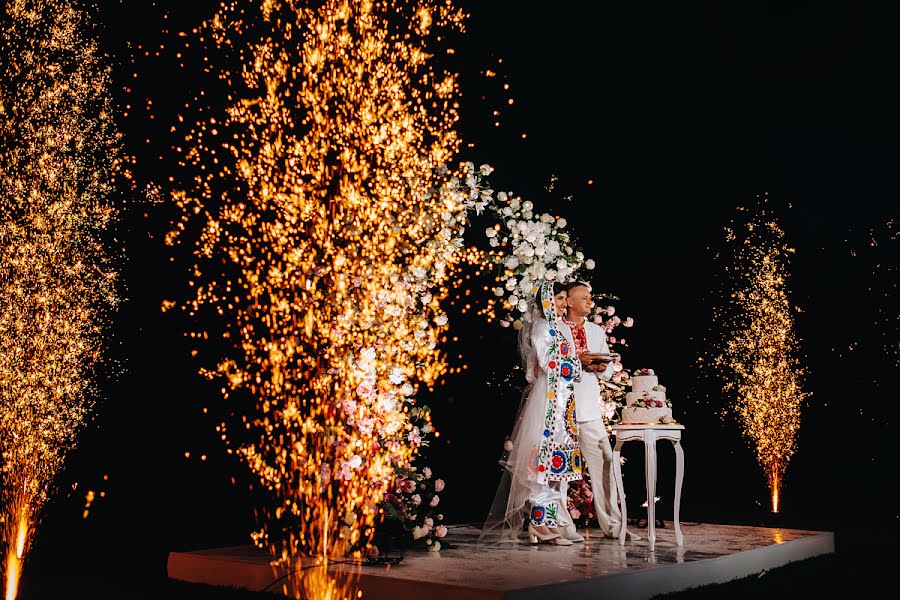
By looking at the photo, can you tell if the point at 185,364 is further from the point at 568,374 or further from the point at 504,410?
the point at 568,374

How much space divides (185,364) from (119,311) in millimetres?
1111

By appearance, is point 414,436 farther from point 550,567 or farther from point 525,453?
point 550,567

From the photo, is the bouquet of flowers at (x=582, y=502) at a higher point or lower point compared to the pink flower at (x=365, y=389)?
lower

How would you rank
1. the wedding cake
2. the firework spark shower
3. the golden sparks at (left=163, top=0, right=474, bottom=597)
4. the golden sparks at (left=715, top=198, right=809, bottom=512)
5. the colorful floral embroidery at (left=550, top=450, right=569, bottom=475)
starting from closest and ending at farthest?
1. the golden sparks at (left=163, top=0, right=474, bottom=597)
2. the wedding cake
3. the colorful floral embroidery at (left=550, top=450, right=569, bottom=475)
4. the firework spark shower
5. the golden sparks at (left=715, top=198, right=809, bottom=512)

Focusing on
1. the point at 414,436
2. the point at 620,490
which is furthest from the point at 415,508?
the point at 620,490

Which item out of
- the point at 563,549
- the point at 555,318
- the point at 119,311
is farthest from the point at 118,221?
the point at 563,549

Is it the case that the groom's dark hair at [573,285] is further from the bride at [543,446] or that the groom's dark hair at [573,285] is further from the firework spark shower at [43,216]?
the firework spark shower at [43,216]

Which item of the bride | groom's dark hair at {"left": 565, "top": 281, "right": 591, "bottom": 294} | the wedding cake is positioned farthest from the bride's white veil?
the wedding cake

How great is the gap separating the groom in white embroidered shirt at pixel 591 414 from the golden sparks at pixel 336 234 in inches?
45.5

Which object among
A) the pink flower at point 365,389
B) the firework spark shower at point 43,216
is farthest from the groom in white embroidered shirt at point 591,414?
the firework spark shower at point 43,216

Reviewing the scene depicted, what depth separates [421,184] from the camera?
8508 millimetres

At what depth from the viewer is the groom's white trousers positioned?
7605 millimetres

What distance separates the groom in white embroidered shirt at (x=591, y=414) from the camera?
24.8 ft

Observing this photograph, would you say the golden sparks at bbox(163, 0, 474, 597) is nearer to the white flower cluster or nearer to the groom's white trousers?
the white flower cluster
